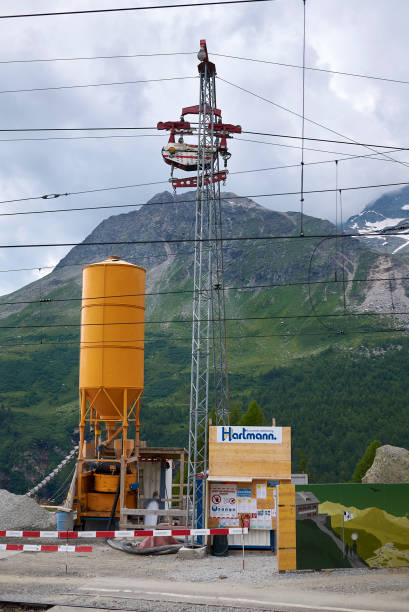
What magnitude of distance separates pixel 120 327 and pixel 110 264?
9.49 ft

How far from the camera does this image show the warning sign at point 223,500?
20.1 metres

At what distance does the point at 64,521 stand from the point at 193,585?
11329mm

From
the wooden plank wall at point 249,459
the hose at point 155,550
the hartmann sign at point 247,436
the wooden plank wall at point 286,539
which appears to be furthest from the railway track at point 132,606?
the hartmann sign at point 247,436

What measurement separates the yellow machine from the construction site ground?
7.67 metres

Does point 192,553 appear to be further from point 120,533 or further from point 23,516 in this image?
point 23,516

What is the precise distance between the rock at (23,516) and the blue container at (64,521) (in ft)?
1.27

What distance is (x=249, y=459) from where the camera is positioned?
20078 mm

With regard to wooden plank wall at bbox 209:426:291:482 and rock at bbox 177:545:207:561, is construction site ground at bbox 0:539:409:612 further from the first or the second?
wooden plank wall at bbox 209:426:291:482

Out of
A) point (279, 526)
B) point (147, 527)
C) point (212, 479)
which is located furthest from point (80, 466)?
point (279, 526)

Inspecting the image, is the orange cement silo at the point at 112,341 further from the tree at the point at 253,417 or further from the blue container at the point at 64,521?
the tree at the point at 253,417

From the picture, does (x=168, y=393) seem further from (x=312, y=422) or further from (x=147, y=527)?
(x=147, y=527)

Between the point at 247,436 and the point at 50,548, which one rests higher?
the point at 247,436

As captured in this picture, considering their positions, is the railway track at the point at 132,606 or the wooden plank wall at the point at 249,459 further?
the wooden plank wall at the point at 249,459

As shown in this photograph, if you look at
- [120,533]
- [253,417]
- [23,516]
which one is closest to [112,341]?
[23,516]
